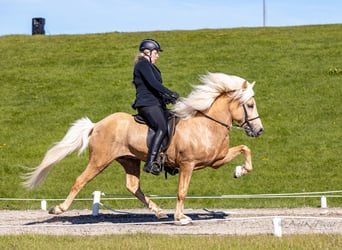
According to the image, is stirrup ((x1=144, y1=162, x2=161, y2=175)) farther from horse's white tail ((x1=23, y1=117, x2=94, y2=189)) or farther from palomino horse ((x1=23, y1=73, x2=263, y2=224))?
horse's white tail ((x1=23, y1=117, x2=94, y2=189))

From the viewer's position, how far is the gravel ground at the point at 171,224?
11.6m

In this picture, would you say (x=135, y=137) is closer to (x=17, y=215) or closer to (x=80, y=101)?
(x=17, y=215)

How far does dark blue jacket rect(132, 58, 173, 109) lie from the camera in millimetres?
12461

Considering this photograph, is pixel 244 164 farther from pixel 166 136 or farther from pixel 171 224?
pixel 171 224

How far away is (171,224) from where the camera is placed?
41.6 feet

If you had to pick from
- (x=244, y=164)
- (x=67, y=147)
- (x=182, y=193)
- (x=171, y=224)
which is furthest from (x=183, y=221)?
(x=67, y=147)

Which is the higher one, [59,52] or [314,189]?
[59,52]

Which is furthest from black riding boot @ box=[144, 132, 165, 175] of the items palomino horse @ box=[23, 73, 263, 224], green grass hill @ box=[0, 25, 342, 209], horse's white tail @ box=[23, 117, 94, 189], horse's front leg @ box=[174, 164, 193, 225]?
green grass hill @ box=[0, 25, 342, 209]

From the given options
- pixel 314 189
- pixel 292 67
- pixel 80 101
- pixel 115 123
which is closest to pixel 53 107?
pixel 80 101

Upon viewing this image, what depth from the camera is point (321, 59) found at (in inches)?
1321

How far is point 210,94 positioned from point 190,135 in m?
0.85

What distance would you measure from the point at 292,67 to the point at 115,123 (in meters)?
20.3

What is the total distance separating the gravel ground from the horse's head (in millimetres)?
1427

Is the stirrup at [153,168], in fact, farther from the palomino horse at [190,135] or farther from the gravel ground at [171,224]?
the gravel ground at [171,224]
